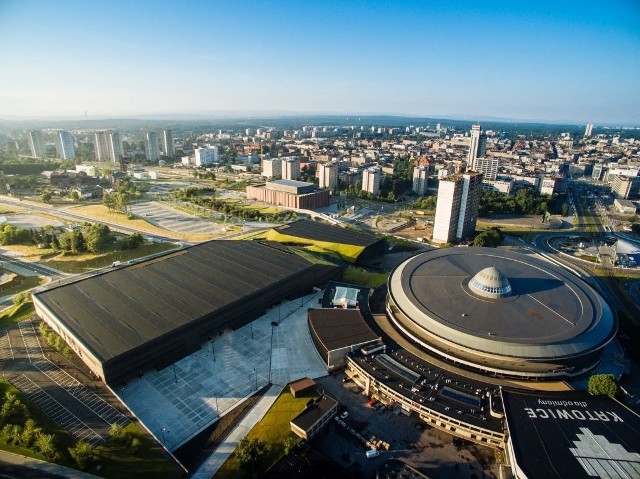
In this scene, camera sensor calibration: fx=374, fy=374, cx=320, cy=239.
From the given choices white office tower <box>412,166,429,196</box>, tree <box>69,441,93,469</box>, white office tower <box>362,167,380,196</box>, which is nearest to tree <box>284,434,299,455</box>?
tree <box>69,441,93,469</box>

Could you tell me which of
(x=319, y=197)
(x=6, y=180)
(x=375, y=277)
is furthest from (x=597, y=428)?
(x=6, y=180)

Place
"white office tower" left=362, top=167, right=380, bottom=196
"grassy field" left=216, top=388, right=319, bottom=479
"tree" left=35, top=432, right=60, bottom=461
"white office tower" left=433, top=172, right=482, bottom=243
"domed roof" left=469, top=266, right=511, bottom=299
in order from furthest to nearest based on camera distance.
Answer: "white office tower" left=362, top=167, right=380, bottom=196 < "white office tower" left=433, top=172, right=482, bottom=243 < "domed roof" left=469, top=266, right=511, bottom=299 < "grassy field" left=216, top=388, right=319, bottom=479 < "tree" left=35, top=432, right=60, bottom=461

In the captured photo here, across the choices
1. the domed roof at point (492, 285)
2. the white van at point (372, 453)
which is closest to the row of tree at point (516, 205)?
the domed roof at point (492, 285)

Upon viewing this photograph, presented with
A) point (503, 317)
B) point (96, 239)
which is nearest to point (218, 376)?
point (503, 317)

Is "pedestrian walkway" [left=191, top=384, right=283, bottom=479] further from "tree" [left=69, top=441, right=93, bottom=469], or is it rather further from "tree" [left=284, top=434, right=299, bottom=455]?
"tree" [left=69, top=441, right=93, bottom=469]

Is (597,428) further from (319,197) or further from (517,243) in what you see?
(319,197)

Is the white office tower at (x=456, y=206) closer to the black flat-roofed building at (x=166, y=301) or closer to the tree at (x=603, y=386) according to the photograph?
the black flat-roofed building at (x=166, y=301)

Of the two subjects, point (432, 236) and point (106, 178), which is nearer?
point (432, 236)
